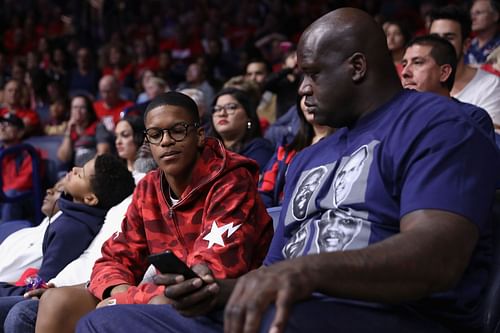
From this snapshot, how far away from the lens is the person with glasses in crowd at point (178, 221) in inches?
95.0

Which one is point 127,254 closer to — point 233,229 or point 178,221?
point 178,221

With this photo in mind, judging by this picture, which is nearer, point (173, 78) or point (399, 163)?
point (399, 163)

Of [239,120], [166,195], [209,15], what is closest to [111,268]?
[166,195]

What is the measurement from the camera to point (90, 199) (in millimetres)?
3475

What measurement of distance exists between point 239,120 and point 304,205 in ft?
8.69

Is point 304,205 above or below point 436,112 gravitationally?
below

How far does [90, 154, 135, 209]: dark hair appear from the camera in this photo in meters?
3.48

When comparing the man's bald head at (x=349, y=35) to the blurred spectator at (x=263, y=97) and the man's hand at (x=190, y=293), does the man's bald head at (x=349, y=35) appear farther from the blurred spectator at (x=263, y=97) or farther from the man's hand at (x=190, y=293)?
the blurred spectator at (x=263, y=97)

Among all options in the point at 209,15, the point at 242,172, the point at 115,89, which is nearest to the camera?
the point at 242,172

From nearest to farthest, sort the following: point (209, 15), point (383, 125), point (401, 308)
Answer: point (401, 308) → point (383, 125) → point (209, 15)

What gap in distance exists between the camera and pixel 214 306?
1.68 metres

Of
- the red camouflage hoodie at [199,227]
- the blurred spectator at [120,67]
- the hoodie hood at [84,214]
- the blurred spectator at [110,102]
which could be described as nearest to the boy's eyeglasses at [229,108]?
the hoodie hood at [84,214]

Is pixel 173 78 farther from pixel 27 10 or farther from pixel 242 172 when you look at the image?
pixel 242 172

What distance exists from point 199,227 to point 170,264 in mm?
971
